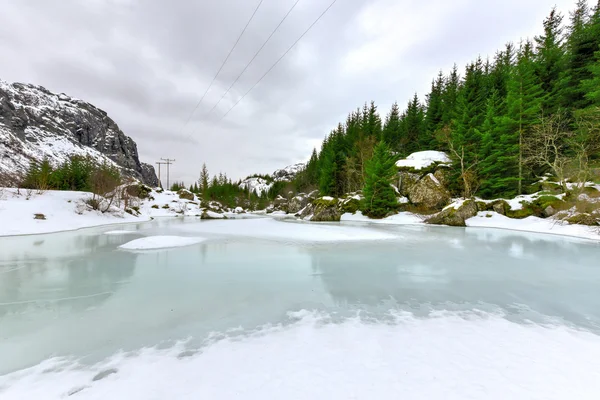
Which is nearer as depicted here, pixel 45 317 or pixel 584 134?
pixel 45 317

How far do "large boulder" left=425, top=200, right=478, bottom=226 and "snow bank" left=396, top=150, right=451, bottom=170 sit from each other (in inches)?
303

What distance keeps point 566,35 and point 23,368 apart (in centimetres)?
4490

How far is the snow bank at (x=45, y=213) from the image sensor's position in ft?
47.3

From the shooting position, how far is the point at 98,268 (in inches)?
243

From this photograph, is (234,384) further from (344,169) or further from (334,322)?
(344,169)

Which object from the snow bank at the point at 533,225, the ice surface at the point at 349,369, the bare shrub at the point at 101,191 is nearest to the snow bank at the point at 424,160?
the snow bank at the point at 533,225

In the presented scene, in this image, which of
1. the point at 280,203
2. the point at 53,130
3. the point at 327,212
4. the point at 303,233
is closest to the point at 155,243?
the point at 303,233

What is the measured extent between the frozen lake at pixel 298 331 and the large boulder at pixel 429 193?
63.8ft

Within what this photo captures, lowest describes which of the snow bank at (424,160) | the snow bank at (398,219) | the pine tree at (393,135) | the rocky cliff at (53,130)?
the snow bank at (398,219)

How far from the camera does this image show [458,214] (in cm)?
1969

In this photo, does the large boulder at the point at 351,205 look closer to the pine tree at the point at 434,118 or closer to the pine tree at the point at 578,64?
the pine tree at the point at 434,118

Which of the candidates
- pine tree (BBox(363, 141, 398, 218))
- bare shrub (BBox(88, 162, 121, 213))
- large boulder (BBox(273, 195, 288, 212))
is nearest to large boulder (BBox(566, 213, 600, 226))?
pine tree (BBox(363, 141, 398, 218))

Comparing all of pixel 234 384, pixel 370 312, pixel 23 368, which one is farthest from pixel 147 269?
pixel 370 312

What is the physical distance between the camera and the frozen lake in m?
2.04
